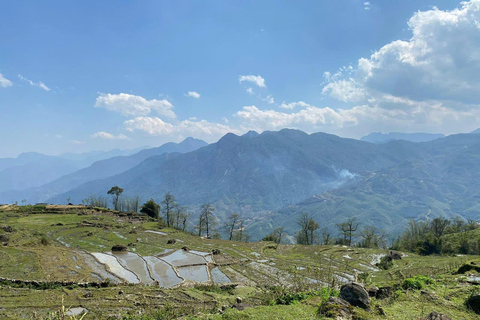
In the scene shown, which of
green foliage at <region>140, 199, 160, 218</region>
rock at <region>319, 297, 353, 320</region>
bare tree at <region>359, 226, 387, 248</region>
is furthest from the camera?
green foliage at <region>140, 199, 160, 218</region>

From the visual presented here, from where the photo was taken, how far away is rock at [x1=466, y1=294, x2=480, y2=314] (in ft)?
44.4

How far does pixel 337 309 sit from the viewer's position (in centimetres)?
1269

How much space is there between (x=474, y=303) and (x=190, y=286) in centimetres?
2914

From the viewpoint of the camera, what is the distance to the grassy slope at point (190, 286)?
15.0 m

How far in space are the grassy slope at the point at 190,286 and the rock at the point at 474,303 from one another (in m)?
0.37

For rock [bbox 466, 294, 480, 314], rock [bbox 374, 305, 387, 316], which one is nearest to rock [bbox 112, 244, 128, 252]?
rock [bbox 374, 305, 387, 316]

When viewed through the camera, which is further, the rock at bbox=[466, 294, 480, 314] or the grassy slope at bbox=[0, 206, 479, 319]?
the grassy slope at bbox=[0, 206, 479, 319]

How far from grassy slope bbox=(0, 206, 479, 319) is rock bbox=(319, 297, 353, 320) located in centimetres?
72

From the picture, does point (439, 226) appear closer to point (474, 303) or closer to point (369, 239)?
point (369, 239)

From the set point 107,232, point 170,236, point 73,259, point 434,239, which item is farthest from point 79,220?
point 434,239

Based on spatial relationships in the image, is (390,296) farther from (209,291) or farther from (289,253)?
(289,253)

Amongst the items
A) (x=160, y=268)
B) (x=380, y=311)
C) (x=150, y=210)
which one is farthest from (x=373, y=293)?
(x=150, y=210)

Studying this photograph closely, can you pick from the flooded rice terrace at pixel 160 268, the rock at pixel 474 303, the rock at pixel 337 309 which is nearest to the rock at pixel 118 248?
the flooded rice terrace at pixel 160 268

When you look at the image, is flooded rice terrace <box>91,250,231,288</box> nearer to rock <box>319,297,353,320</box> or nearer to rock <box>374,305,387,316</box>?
rock <box>319,297,353,320</box>
